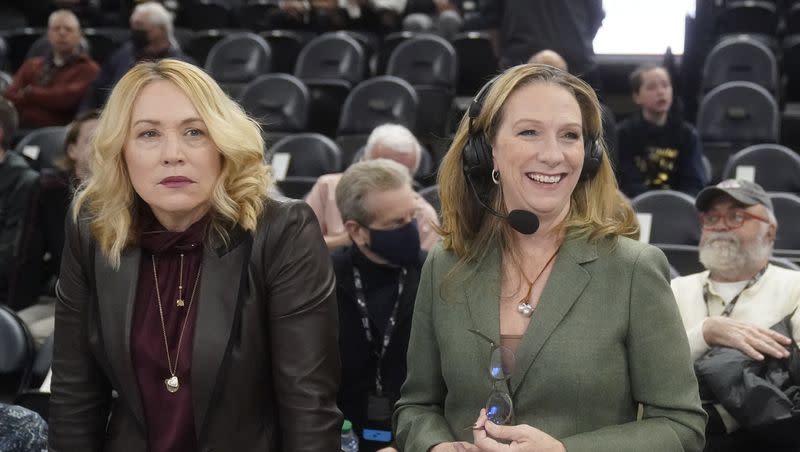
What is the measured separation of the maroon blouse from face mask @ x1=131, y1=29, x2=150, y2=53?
6616mm

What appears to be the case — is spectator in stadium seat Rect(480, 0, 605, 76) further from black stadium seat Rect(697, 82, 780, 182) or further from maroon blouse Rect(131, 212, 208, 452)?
maroon blouse Rect(131, 212, 208, 452)

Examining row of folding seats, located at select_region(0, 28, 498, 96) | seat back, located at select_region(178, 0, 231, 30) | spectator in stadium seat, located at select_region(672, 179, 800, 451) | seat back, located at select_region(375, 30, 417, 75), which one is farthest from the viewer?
seat back, located at select_region(178, 0, 231, 30)

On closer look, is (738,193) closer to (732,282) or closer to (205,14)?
(732,282)

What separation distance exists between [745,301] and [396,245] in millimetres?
1213

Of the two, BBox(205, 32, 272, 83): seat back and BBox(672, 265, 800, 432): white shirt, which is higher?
BBox(205, 32, 272, 83): seat back

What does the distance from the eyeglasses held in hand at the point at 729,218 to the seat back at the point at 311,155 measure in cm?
322

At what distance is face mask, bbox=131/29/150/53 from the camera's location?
338 inches

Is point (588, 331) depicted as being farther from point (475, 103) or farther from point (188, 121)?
point (188, 121)

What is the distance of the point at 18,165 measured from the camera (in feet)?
18.4

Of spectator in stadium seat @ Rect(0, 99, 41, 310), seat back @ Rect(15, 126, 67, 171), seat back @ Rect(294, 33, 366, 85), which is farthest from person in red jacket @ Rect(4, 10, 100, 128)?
spectator in stadium seat @ Rect(0, 99, 41, 310)

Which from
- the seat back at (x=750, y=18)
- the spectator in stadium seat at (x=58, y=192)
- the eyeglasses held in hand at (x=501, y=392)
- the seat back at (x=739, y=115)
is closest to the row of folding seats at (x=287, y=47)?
the seat back at (x=739, y=115)

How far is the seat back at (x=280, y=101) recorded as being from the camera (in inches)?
321

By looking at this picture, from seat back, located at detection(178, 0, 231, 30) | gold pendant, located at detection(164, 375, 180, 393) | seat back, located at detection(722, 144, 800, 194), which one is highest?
seat back, located at detection(178, 0, 231, 30)

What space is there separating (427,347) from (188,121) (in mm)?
663
